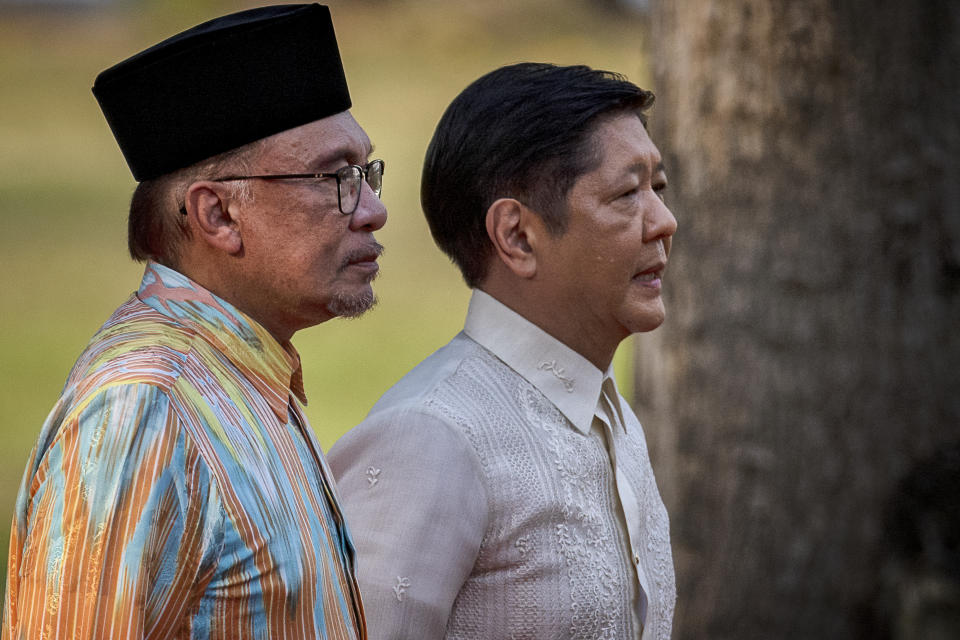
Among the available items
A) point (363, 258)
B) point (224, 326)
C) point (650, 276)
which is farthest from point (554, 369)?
point (224, 326)

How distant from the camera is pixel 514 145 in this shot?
7.52 ft

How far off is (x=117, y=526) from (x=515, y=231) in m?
1.13

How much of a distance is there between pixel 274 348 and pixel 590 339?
0.82 meters

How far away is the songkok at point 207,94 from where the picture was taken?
67.2 inches

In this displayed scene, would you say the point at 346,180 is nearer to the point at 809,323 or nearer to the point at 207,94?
the point at 207,94

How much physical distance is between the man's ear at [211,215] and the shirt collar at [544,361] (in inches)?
29.9

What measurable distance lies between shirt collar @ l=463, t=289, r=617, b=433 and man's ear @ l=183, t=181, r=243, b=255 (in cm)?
76

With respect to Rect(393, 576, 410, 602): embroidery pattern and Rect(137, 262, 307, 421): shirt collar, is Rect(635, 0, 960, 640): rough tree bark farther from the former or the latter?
Rect(137, 262, 307, 421): shirt collar

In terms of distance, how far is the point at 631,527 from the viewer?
2279 millimetres

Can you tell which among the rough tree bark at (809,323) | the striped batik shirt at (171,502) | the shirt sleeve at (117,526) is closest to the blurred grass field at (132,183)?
the rough tree bark at (809,323)

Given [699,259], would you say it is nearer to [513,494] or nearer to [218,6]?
[513,494]

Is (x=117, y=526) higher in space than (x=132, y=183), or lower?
higher

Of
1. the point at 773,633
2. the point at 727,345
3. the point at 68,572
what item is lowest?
the point at 773,633

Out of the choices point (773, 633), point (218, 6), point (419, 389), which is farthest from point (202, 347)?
point (218, 6)
